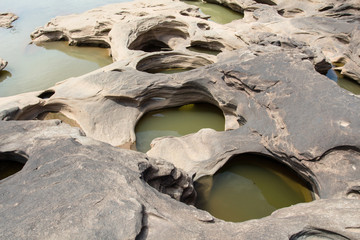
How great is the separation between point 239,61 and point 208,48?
348 centimetres

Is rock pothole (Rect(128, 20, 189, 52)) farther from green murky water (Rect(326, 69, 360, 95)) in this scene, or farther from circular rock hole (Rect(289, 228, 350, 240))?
circular rock hole (Rect(289, 228, 350, 240))

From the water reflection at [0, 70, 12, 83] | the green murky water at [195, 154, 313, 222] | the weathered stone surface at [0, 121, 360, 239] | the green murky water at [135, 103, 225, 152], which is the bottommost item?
the green murky water at [195, 154, 313, 222]

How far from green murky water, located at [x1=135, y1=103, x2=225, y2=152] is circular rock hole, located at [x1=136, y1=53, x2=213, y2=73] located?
1637mm

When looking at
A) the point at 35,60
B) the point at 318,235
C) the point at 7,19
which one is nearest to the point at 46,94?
the point at 35,60

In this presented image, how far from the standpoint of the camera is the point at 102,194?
2.00 m

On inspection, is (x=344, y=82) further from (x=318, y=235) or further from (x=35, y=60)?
(x=35, y=60)

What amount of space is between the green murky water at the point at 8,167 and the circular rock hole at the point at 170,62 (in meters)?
3.66

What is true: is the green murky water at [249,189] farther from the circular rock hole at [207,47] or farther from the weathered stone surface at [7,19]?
the weathered stone surface at [7,19]

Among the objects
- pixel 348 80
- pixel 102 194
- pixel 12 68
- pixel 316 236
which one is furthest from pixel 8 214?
pixel 348 80

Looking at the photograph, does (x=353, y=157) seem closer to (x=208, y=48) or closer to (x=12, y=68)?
(x=208, y=48)

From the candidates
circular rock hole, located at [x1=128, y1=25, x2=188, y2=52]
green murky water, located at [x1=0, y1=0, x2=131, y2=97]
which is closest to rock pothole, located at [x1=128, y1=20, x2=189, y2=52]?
circular rock hole, located at [x1=128, y1=25, x2=188, y2=52]

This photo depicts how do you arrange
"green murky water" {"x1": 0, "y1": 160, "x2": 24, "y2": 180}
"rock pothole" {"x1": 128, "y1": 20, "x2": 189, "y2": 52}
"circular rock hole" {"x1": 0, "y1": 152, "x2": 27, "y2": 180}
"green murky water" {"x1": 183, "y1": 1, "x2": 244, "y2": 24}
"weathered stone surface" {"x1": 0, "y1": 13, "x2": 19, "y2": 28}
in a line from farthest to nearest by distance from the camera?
"green murky water" {"x1": 183, "y1": 1, "x2": 244, "y2": 24} < "weathered stone surface" {"x1": 0, "y1": 13, "x2": 19, "y2": 28} < "rock pothole" {"x1": 128, "y1": 20, "x2": 189, "y2": 52} < "green murky water" {"x1": 0, "y1": 160, "x2": 24, "y2": 180} < "circular rock hole" {"x1": 0, "y1": 152, "x2": 27, "y2": 180}

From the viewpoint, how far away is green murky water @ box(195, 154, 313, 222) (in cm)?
337

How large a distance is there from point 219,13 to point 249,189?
10236mm
